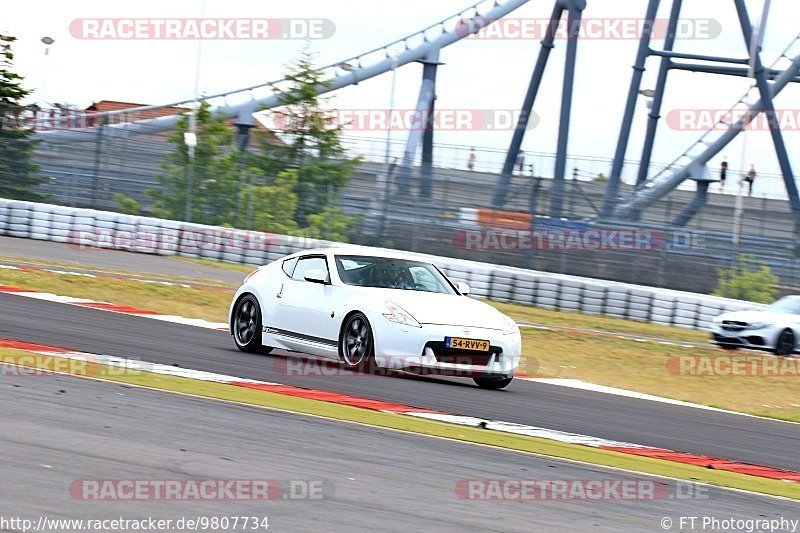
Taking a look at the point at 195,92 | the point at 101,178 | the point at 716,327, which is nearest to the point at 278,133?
the point at 195,92

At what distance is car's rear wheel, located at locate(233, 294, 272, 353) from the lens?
38.8 ft

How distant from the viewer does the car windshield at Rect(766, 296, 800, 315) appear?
2023cm

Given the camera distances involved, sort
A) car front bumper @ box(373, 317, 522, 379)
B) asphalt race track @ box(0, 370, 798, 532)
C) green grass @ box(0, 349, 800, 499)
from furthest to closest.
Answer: car front bumper @ box(373, 317, 522, 379), green grass @ box(0, 349, 800, 499), asphalt race track @ box(0, 370, 798, 532)

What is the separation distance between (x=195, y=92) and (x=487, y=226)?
14.5 metres

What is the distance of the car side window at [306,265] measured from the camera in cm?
1166

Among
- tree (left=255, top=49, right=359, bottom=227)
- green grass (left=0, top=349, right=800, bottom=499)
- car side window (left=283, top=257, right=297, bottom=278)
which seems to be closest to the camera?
green grass (left=0, top=349, right=800, bottom=499)

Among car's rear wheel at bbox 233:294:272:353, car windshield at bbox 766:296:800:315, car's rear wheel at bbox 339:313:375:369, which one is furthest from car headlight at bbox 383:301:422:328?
car windshield at bbox 766:296:800:315

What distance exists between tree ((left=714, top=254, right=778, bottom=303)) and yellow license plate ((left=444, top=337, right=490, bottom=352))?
51.1 ft

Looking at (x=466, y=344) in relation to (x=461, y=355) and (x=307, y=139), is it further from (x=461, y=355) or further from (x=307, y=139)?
(x=307, y=139)

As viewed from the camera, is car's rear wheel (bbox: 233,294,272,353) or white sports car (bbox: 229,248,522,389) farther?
car's rear wheel (bbox: 233,294,272,353)

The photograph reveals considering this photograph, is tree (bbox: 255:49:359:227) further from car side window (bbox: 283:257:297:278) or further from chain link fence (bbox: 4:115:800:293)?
car side window (bbox: 283:257:297:278)

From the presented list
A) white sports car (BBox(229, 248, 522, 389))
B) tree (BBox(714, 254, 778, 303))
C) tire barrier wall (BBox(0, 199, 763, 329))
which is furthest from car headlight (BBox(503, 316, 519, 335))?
tree (BBox(714, 254, 778, 303))

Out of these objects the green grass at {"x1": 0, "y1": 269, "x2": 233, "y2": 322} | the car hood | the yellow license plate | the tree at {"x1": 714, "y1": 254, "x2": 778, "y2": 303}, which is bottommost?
the green grass at {"x1": 0, "y1": 269, "x2": 233, "y2": 322}

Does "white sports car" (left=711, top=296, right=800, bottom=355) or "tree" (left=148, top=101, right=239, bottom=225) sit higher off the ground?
"tree" (left=148, top=101, right=239, bottom=225)
